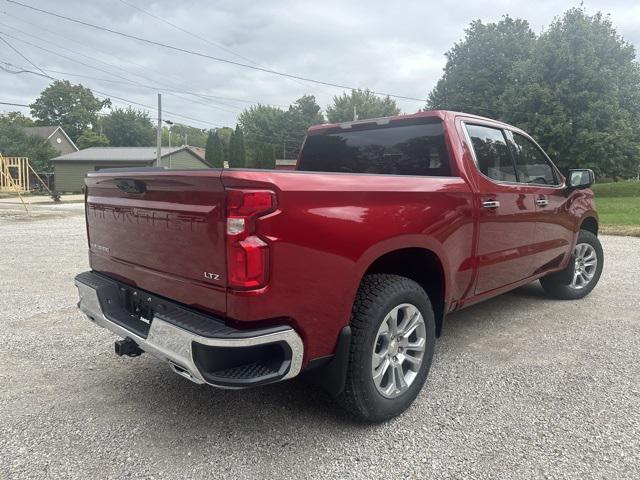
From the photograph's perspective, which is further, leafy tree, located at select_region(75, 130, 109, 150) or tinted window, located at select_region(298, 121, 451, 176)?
leafy tree, located at select_region(75, 130, 109, 150)

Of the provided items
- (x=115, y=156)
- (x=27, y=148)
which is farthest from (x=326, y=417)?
(x=27, y=148)

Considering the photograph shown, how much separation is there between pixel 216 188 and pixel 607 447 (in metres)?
2.40

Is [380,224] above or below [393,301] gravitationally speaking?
above

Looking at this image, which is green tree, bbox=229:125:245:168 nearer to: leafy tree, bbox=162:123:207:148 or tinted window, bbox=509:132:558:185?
tinted window, bbox=509:132:558:185

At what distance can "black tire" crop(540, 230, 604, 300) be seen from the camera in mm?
5246

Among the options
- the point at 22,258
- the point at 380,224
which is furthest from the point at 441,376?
the point at 22,258

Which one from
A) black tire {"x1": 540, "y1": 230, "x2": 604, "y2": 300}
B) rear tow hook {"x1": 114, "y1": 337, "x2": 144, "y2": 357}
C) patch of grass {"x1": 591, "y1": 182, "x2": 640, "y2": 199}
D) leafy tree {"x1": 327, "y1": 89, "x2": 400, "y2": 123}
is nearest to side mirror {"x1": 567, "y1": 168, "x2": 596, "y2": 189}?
black tire {"x1": 540, "y1": 230, "x2": 604, "y2": 300}

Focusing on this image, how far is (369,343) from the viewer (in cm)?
258

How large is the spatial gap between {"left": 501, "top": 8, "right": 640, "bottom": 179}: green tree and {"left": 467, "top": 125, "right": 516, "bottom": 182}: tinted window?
2322 cm

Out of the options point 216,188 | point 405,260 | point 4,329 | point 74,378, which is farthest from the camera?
point 4,329

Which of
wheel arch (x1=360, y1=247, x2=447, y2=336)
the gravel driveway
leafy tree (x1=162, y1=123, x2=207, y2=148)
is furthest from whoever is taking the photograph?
leafy tree (x1=162, y1=123, x2=207, y2=148)

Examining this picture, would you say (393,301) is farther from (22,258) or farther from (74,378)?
(22,258)

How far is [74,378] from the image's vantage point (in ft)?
11.0

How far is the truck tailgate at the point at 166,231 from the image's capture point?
2.19 metres
